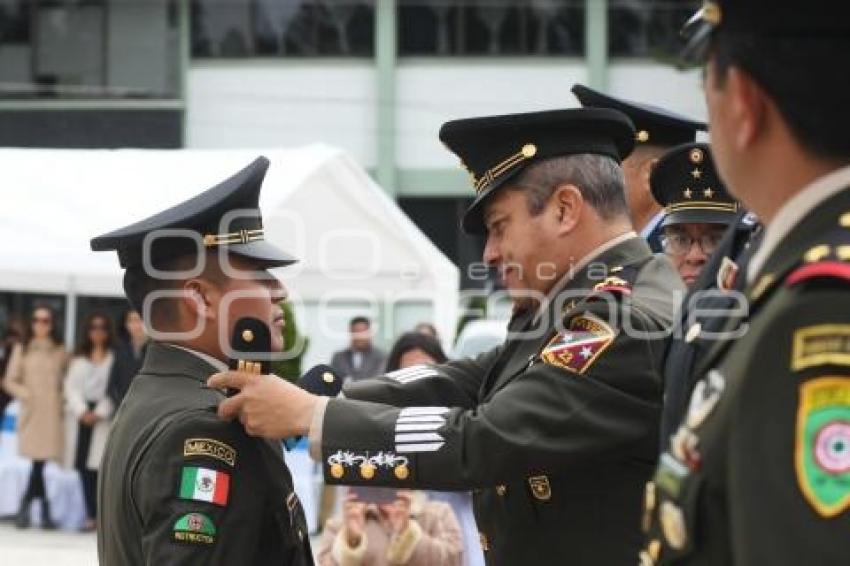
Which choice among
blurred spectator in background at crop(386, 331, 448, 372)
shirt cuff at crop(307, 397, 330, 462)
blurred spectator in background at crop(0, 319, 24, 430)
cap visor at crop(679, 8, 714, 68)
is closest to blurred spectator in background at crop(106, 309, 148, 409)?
blurred spectator in background at crop(0, 319, 24, 430)

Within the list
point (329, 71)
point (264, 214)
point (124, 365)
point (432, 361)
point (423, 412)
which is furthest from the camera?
point (329, 71)

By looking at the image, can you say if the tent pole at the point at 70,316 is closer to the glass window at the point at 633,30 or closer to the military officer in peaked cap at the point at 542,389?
the military officer in peaked cap at the point at 542,389

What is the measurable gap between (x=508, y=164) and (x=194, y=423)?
824 millimetres

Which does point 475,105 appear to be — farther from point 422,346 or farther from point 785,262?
point 785,262

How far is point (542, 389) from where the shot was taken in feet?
9.14

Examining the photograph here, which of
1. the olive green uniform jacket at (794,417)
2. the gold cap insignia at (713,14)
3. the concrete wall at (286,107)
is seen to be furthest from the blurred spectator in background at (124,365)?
the concrete wall at (286,107)

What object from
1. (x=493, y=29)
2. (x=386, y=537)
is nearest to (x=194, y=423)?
(x=386, y=537)

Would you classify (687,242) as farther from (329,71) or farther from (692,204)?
(329,71)

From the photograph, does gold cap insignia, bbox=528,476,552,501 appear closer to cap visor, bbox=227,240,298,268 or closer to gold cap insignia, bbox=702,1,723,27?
cap visor, bbox=227,240,298,268

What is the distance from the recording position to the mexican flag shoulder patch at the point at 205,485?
9.94ft

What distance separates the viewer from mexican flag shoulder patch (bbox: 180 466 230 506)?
9.94ft

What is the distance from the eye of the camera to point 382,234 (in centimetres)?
1116

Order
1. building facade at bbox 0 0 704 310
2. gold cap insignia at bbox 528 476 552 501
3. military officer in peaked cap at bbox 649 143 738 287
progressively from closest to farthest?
gold cap insignia at bbox 528 476 552 501 → military officer in peaked cap at bbox 649 143 738 287 → building facade at bbox 0 0 704 310

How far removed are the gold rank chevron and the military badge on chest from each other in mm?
375
